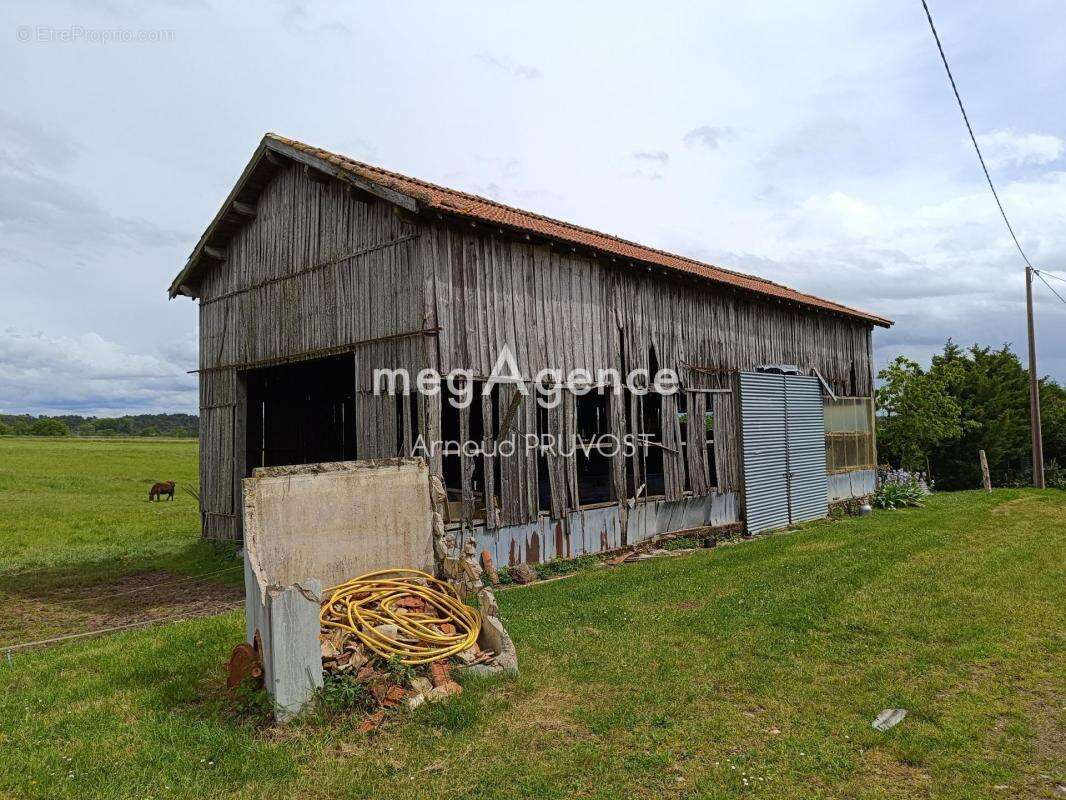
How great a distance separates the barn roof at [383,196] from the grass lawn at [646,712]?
5467mm

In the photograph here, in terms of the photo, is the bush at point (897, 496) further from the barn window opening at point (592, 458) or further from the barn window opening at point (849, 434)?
the barn window opening at point (592, 458)

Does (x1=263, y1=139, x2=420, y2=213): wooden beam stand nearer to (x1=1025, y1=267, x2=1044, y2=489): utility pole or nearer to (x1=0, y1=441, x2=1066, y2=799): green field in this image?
(x1=0, y1=441, x2=1066, y2=799): green field

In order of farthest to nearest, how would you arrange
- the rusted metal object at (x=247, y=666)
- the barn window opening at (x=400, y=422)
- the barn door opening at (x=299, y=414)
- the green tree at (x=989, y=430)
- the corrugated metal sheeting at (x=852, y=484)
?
the green tree at (x=989, y=430) < the corrugated metal sheeting at (x=852, y=484) < the barn door opening at (x=299, y=414) < the barn window opening at (x=400, y=422) < the rusted metal object at (x=247, y=666)

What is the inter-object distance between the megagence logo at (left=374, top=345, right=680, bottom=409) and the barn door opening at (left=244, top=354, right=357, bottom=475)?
12.4 ft

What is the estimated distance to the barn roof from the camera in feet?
31.9

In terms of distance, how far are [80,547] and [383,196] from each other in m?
10.5

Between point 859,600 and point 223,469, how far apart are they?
37.4ft

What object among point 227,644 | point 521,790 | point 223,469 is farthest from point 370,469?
point 223,469

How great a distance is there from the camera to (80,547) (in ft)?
47.5

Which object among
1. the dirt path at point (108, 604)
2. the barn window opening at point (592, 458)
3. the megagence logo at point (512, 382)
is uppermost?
the megagence logo at point (512, 382)

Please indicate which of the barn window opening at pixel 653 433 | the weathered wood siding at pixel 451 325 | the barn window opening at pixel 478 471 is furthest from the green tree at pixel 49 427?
the barn window opening at pixel 478 471

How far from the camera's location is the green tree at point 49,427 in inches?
3152

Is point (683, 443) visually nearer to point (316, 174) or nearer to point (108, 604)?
point (316, 174)

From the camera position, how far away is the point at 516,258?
35.9 feet
